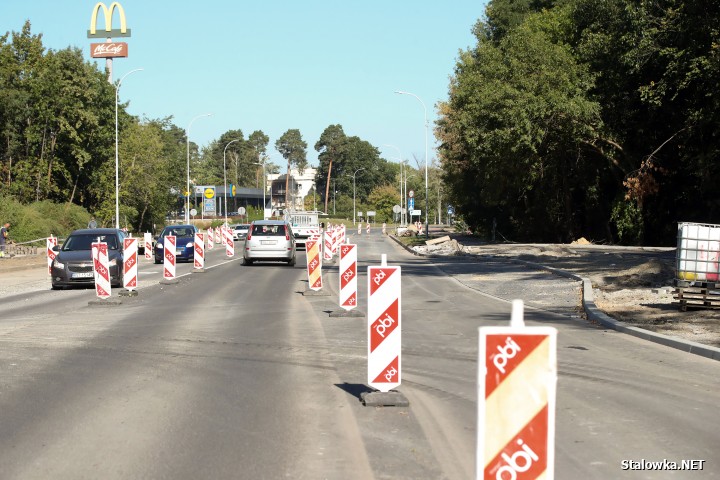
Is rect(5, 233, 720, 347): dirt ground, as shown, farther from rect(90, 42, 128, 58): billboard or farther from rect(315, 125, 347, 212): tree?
rect(315, 125, 347, 212): tree

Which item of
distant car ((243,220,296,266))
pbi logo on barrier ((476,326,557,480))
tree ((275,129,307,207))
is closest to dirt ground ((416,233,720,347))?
pbi logo on barrier ((476,326,557,480))

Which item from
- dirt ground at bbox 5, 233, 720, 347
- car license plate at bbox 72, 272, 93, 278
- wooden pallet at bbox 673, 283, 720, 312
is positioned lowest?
dirt ground at bbox 5, 233, 720, 347

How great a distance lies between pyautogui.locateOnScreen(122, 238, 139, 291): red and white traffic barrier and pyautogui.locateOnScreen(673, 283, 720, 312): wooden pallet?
1141 cm

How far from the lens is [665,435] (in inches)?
277

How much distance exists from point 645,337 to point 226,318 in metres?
7.35

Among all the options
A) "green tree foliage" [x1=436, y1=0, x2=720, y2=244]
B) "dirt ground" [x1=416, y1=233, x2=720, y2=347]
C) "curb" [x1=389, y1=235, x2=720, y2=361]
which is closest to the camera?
"curb" [x1=389, y1=235, x2=720, y2=361]

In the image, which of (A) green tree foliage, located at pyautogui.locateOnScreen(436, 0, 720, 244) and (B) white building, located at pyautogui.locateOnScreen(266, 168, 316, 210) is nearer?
(A) green tree foliage, located at pyautogui.locateOnScreen(436, 0, 720, 244)

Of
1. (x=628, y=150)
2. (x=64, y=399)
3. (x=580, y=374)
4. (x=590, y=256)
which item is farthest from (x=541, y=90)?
(x=64, y=399)

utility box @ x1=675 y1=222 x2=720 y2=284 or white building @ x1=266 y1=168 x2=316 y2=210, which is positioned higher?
white building @ x1=266 y1=168 x2=316 y2=210

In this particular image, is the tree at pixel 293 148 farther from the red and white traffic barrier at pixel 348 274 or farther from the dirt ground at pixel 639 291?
the red and white traffic barrier at pixel 348 274

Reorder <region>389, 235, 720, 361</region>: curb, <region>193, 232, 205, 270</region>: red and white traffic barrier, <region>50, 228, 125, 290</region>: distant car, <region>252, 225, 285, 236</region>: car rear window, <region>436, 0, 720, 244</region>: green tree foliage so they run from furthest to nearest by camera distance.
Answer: <region>436, 0, 720, 244</region>: green tree foliage, <region>252, 225, 285, 236</region>: car rear window, <region>193, 232, 205, 270</region>: red and white traffic barrier, <region>50, 228, 125, 290</region>: distant car, <region>389, 235, 720, 361</region>: curb

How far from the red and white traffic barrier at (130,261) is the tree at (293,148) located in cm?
15968

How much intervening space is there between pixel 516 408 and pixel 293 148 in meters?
179

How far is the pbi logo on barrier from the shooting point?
3.92 metres
